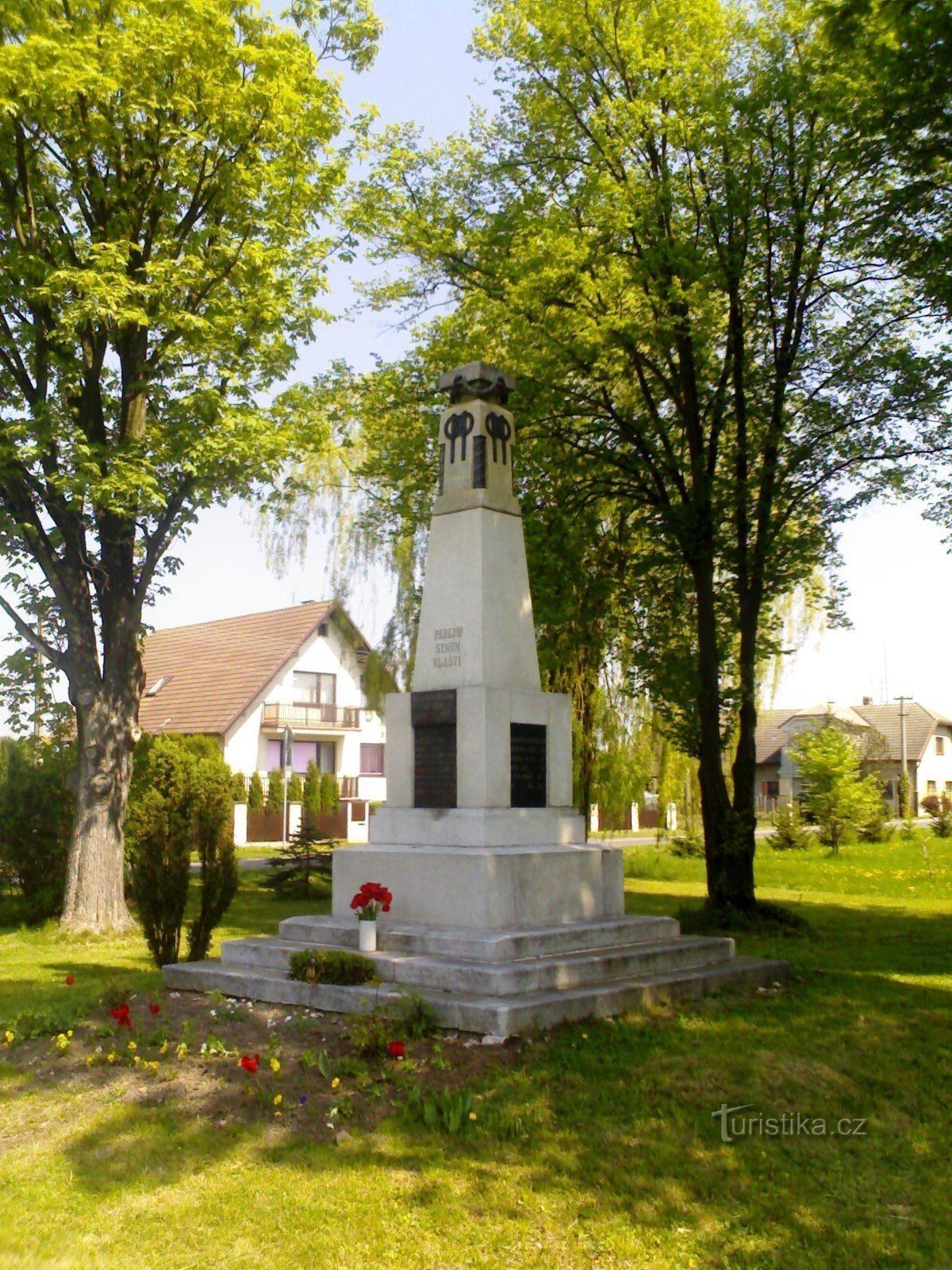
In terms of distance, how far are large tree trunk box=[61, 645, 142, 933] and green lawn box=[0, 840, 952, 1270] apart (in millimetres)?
6455

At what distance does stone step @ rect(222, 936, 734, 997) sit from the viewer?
791 centimetres

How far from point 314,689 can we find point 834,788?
19.1 m

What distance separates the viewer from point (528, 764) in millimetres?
10109

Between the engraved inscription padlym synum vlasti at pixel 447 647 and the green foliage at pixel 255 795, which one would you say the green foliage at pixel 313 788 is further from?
the engraved inscription padlym synum vlasti at pixel 447 647

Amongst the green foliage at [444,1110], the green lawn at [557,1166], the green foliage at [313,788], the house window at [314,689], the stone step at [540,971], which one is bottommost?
the green lawn at [557,1166]

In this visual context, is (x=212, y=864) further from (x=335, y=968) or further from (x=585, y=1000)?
(x=585, y=1000)

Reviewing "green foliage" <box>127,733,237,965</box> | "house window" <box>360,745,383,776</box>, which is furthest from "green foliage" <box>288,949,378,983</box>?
"house window" <box>360,745,383,776</box>

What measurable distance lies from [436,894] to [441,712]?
5.46ft

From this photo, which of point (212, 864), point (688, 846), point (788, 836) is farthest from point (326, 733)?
point (212, 864)

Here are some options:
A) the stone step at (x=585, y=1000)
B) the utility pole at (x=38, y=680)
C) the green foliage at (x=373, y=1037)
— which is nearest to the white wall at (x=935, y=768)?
the utility pole at (x=38, y=680)

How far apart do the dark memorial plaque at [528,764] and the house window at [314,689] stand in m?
30.3

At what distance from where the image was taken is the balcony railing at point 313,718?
38.8 metres

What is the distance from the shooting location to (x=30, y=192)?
14.3 meters

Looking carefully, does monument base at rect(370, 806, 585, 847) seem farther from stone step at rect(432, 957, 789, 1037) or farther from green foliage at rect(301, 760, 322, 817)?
green foliage at rect(301, 760, 322, 817)
